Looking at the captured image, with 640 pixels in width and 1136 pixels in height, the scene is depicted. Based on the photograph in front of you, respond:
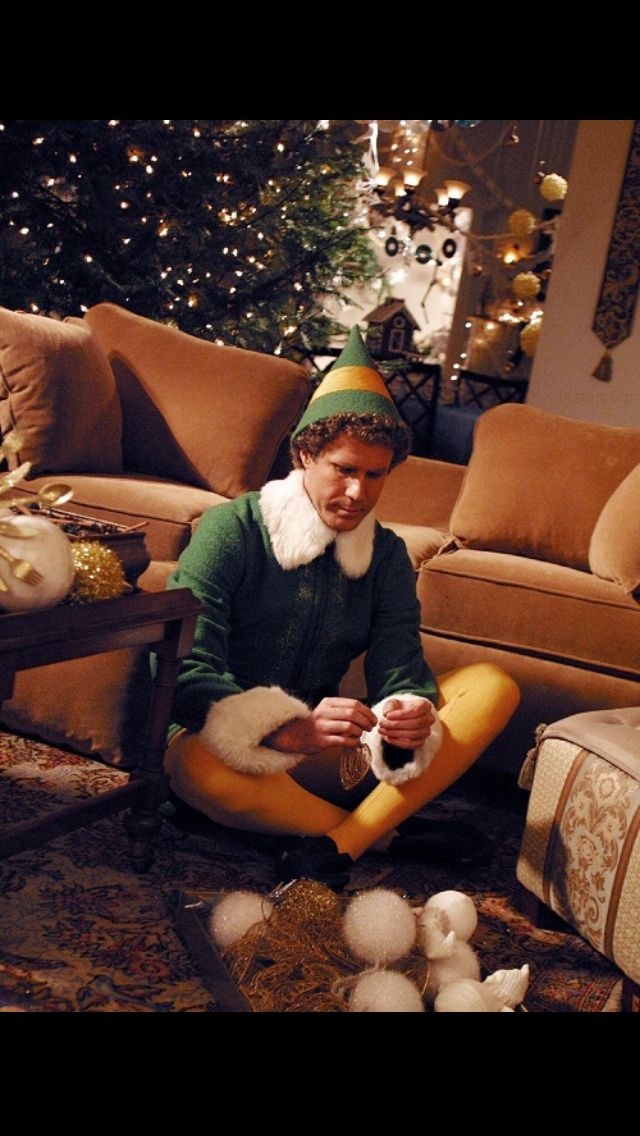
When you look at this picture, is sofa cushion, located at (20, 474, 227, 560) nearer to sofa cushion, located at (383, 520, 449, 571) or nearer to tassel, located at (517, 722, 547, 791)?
sofa cushion, located at (383, 520, 449, 571)

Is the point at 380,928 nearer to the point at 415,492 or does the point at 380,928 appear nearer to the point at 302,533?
the point at 302,533

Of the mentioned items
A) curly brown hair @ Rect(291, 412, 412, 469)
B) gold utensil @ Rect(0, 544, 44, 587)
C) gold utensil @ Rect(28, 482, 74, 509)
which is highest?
curly brown hair @ Rect(291, 412, 412, 469)

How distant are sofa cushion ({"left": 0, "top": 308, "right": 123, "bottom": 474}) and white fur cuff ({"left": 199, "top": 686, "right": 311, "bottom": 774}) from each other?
3.95 ft

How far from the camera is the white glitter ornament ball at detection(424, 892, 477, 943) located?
1.64m

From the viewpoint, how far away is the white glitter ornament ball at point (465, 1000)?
143cm

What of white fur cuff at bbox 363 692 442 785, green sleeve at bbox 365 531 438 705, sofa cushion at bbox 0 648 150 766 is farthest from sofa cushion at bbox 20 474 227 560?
white fur cuff at bbox 363 692 442 785

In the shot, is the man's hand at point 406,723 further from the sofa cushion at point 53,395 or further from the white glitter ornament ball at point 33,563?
the sofa cushion at point 53,395

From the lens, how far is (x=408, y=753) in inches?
77.0

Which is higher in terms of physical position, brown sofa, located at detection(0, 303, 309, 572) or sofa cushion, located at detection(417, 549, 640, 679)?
brown sofa, located at detection(0, 303, 309, 572)

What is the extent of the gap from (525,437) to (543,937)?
174cm

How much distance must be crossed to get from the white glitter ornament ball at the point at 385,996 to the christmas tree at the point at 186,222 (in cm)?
370

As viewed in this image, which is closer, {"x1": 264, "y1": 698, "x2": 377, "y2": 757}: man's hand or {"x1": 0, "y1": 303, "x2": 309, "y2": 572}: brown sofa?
{"x1": 264, "y1": 698, "x2": 377, "y2": 757}: man's hand

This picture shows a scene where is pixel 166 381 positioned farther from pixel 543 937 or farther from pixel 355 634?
pixel 543 937
